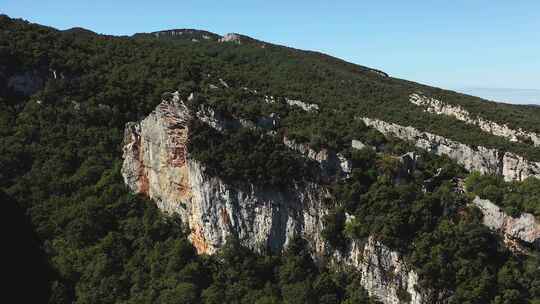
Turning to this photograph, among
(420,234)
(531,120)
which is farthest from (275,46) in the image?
(420,234)

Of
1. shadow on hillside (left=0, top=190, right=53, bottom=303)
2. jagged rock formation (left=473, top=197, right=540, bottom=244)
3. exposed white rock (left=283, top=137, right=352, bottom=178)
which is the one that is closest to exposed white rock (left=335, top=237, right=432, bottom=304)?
exposed white rock (left=283, top=137, right=352, bottom=178)

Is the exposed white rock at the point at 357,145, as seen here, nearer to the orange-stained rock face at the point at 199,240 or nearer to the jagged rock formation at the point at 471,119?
the orange-stained rock face at the point at 199,240

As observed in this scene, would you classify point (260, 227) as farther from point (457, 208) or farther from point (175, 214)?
point (457, 208)

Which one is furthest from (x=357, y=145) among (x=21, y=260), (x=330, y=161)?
(x=21, y=260)

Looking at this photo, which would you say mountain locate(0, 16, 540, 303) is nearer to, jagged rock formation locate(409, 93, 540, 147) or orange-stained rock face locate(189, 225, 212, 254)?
orange-stained rock face locate(189, 225, 212, 254)

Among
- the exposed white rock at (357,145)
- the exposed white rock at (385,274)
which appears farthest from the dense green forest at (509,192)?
the exposed white rock at (357,145)

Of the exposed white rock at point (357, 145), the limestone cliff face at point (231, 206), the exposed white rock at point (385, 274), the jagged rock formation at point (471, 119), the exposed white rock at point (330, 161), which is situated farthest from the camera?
the jagged rock formation at point (471, 119)
